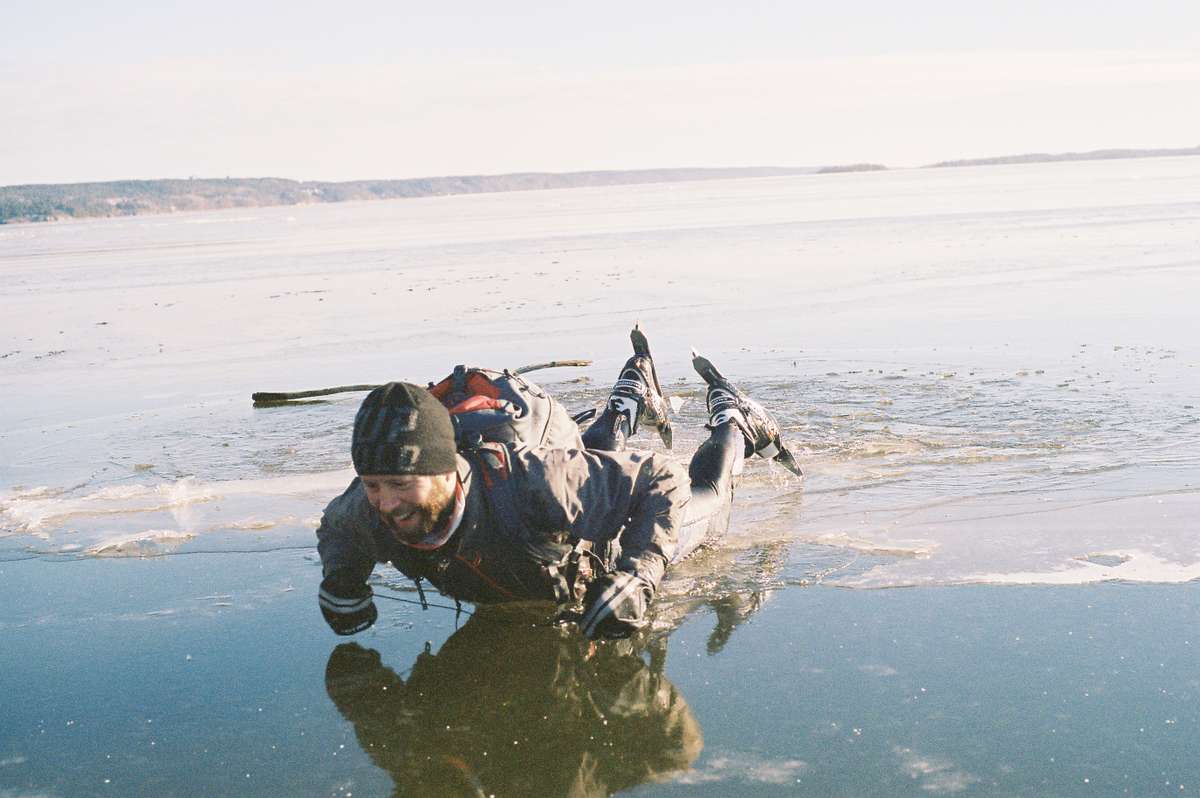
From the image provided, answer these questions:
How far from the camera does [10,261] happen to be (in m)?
35.2

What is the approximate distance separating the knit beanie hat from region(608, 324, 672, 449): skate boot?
116 inches

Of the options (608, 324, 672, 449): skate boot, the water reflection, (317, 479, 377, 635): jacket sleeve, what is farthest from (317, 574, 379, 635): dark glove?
(608, 324, 672, 449): skate boot

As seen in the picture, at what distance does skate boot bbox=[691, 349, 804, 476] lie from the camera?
6.18m

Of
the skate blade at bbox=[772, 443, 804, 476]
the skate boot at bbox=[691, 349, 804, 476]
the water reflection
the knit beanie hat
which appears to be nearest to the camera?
the water reflection

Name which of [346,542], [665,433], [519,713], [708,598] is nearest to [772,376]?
[665,433]

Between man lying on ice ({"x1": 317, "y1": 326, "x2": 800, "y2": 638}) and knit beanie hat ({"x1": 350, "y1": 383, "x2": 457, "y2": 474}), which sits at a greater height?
knit beanie hat ({"x1": 350, "y1": 383, "x2": 457, "y2": 474})

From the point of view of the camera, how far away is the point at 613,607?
3820 millimetres

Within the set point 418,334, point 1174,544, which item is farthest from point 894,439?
point 418,334

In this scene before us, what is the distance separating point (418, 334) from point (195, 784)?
35.2 feet

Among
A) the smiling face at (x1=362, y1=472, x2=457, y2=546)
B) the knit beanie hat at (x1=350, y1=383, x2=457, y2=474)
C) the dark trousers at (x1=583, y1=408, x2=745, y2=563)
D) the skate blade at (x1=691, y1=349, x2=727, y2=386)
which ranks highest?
the knit beanie hat at (x1=350, y1=383, x2=457, y2=474)

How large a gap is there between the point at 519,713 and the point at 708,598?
1.22 m

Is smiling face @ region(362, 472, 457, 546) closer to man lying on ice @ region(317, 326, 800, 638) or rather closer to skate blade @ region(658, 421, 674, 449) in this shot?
man lying on ice @ region(317, 326, 800, 638)

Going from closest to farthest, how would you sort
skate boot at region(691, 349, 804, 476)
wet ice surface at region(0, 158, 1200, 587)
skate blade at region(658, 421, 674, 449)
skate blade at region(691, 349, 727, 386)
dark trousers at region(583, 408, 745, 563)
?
dark trousers at region(583, 408, 745, 563) < wet ice surface at region(0, 158, 1200, 587) < skate boot at region(691, 349, 804, 476) < skate blade at region(691, 349, 727, 386) < skate blade at region(658, 421, 674, 449)

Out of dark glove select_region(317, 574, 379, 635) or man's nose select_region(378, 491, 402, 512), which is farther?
dark glove select_region(317, 574, 379, 635)
